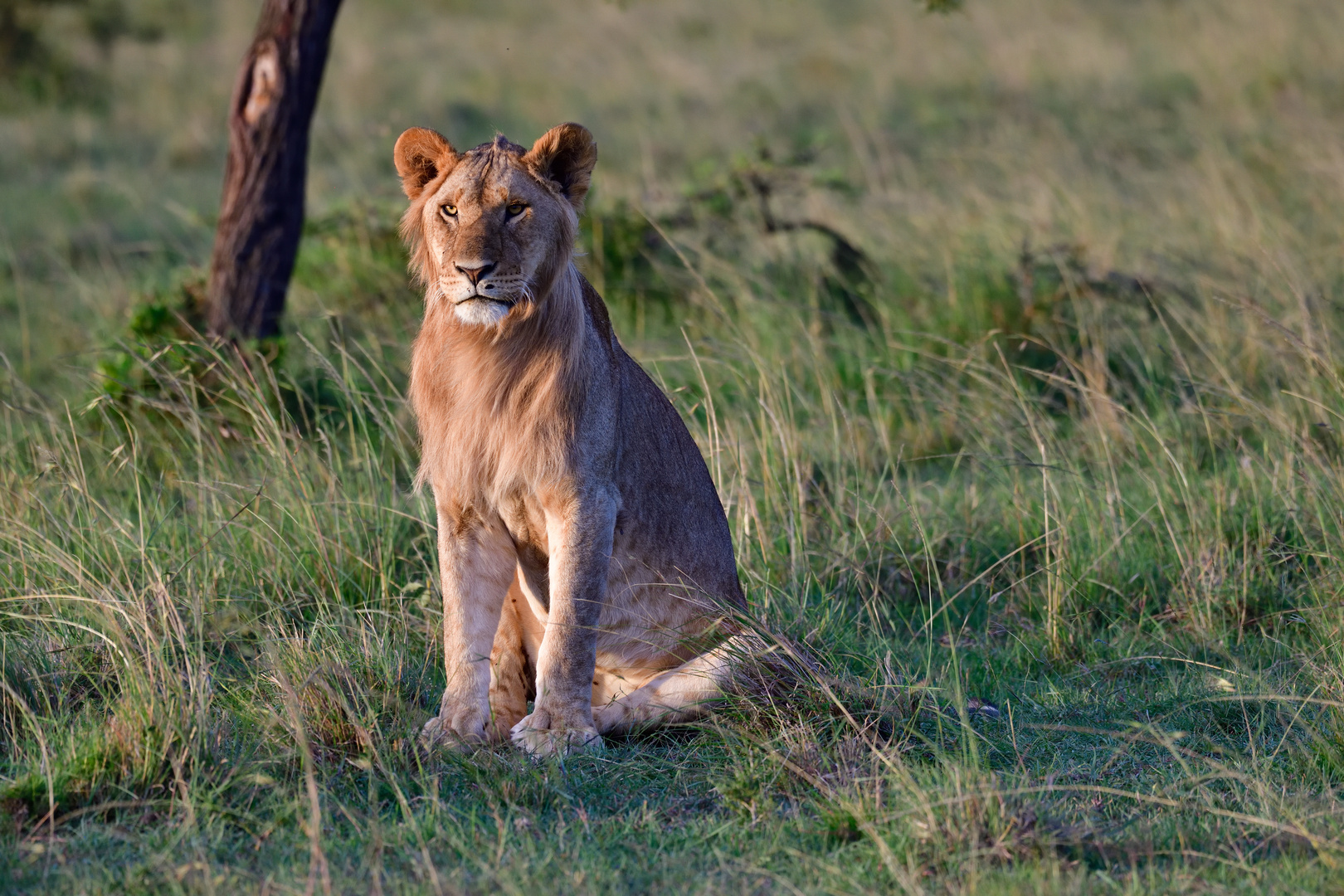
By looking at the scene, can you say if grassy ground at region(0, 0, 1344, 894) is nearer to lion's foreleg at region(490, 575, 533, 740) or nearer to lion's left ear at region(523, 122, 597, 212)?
lion's foreleg at region(490, 575, 533, 740)

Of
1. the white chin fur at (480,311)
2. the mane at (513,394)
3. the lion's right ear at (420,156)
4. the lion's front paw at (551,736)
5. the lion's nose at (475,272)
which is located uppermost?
the lion's right ear at (420,156)

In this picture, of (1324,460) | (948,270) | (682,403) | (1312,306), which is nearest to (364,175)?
(948,270)

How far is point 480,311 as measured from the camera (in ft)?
11.3

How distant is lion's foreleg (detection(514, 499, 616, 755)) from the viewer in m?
3.65

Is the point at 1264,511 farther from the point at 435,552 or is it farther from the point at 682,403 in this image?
the point at 435,552

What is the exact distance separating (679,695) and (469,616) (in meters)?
0.65

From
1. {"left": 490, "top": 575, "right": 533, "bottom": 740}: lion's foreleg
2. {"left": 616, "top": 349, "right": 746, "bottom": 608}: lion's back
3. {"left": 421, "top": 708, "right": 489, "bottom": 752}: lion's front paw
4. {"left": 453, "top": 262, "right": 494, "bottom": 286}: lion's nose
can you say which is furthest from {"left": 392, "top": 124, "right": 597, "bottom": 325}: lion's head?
{"left": 421, "top": 708, "right": 489, "bottom": 752}: lion's front paw

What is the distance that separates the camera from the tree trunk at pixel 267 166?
20.6 ft

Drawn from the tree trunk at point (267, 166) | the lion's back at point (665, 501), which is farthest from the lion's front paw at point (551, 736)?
the tree trunk at point (267, 166)

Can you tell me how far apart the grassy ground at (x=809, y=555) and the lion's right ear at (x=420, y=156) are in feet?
3.91

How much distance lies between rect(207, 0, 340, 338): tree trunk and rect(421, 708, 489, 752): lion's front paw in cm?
320

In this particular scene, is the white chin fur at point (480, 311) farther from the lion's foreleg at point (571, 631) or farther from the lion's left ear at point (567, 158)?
the lion's foreleg at point (571, 631)

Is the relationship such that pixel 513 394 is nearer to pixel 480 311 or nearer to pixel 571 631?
pixel 480 311

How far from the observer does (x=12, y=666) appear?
3992 millimetres
